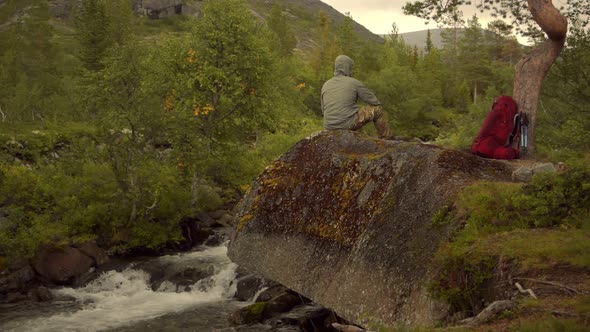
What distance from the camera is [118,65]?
26891 mm

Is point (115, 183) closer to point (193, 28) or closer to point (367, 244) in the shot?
point (193, 28)

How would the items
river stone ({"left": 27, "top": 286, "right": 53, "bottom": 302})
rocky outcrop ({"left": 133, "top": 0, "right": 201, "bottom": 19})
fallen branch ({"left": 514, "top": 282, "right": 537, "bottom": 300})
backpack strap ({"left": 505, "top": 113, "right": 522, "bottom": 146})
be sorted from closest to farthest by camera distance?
fallen branch ({"left": 514, "top": 282, "right": 537, "bottom": 300}), backpack strap ({"left": 505, "top": 113, "right": 522, "bottom": 146}), river stone ({"left": 27, "top": 286, "right": 53, "bottom": 302}), rocky outcrop ({"left": 133, "top": 0, "right": 201, "bottom": 19})

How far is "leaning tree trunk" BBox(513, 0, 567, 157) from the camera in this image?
12.5m

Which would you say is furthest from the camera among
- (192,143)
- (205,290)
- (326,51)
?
(326,51)

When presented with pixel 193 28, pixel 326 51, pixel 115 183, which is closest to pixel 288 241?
pixel 115 183

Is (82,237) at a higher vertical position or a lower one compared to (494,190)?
lower

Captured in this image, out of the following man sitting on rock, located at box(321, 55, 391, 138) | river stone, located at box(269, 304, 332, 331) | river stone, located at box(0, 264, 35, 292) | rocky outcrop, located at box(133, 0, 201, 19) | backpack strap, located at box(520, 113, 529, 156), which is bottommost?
Answer: river stone, located at box(0, 264, 35, 292)

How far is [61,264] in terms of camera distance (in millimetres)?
22734

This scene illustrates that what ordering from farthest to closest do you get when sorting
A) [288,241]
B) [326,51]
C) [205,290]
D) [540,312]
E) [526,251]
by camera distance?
1. [326,51]
2. [205,290]
3. [288,241]
4. [526,251]
5. [540,312]

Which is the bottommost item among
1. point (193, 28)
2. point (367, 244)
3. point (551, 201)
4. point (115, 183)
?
point (115, 183)

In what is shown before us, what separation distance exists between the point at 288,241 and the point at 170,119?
18182 millimetres

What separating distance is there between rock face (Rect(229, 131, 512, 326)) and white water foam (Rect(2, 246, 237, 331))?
7.88 metres

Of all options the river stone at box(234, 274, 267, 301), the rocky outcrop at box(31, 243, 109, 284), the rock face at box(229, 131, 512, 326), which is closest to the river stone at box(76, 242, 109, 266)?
the rocky outcrop at box(31, 243, 109, 284)

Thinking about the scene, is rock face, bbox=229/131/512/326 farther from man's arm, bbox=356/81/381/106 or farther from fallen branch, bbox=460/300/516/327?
fallen branch, bbox=460/300/516/327
